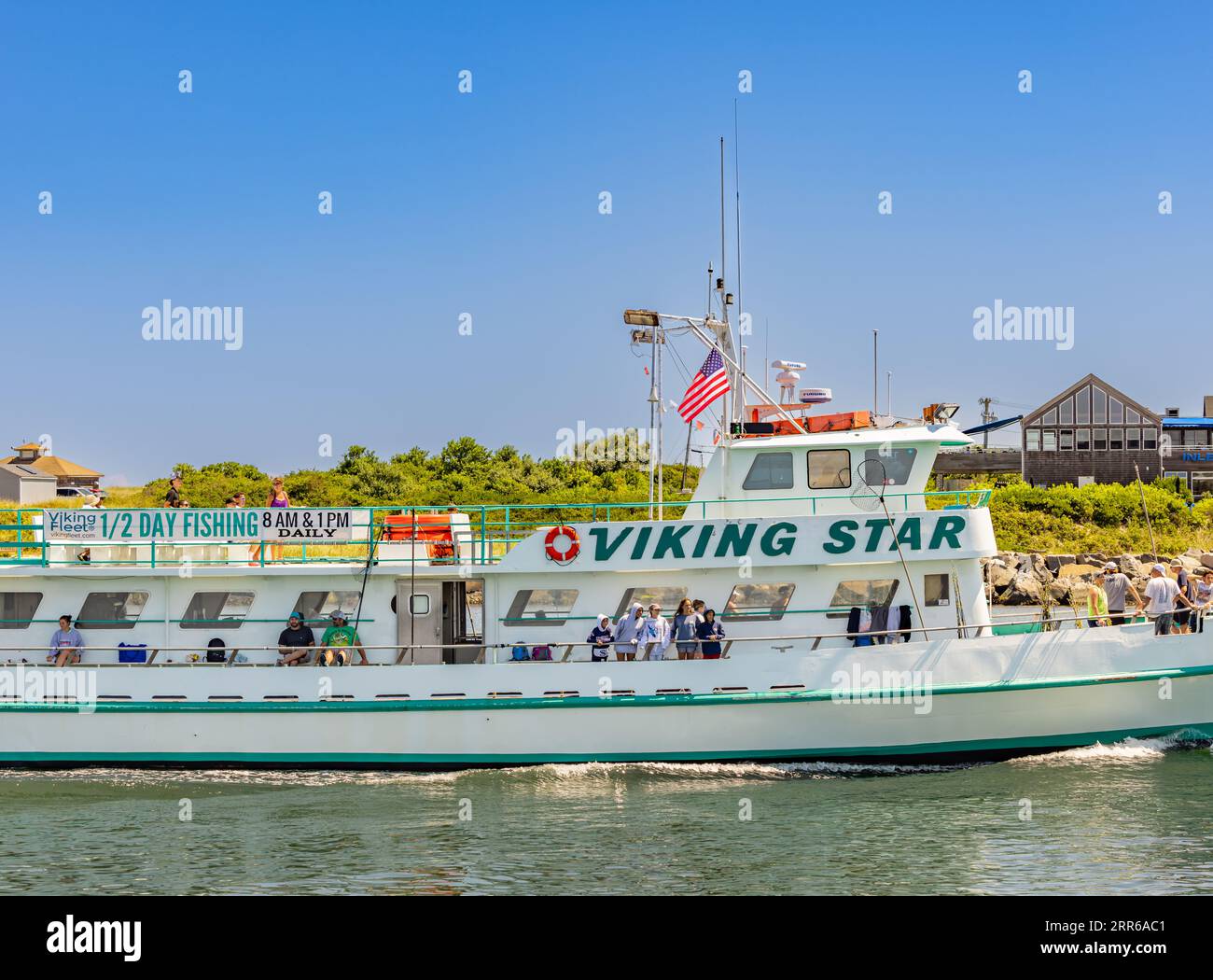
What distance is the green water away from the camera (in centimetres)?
1160

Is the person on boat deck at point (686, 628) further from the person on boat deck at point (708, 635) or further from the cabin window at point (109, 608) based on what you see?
the cabin window at point (109, 608)

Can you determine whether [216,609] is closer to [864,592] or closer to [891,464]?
[864,592]

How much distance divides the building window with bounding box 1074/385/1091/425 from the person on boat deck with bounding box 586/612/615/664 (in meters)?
43.9

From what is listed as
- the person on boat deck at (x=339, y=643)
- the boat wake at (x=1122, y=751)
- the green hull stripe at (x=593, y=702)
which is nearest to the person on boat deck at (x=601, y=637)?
the green hull stripe at (x=593, y=702)

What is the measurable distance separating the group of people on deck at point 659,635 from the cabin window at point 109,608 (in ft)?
21.5

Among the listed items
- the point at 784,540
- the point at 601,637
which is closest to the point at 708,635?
the point at 601,637

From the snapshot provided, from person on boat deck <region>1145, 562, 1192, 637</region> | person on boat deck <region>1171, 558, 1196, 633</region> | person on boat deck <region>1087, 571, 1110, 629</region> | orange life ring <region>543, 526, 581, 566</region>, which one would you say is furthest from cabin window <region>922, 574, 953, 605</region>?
orange life ring <region>543, 526, 581, 566</region>

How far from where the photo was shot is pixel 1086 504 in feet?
152

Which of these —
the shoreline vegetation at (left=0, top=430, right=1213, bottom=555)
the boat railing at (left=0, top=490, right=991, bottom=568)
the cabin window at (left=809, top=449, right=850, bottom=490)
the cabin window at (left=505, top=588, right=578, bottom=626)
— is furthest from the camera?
the shoreline vegetation at (left=0, top=430, right=1213, bottom=555)

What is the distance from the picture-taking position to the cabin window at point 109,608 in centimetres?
1681

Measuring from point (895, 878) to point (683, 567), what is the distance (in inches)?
217

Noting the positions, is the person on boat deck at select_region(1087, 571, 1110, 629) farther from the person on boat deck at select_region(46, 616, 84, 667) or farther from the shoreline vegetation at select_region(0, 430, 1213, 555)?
the shoreline vegetation at select_region(0, 430, 1213, 555)

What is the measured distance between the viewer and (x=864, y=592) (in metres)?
16.3
